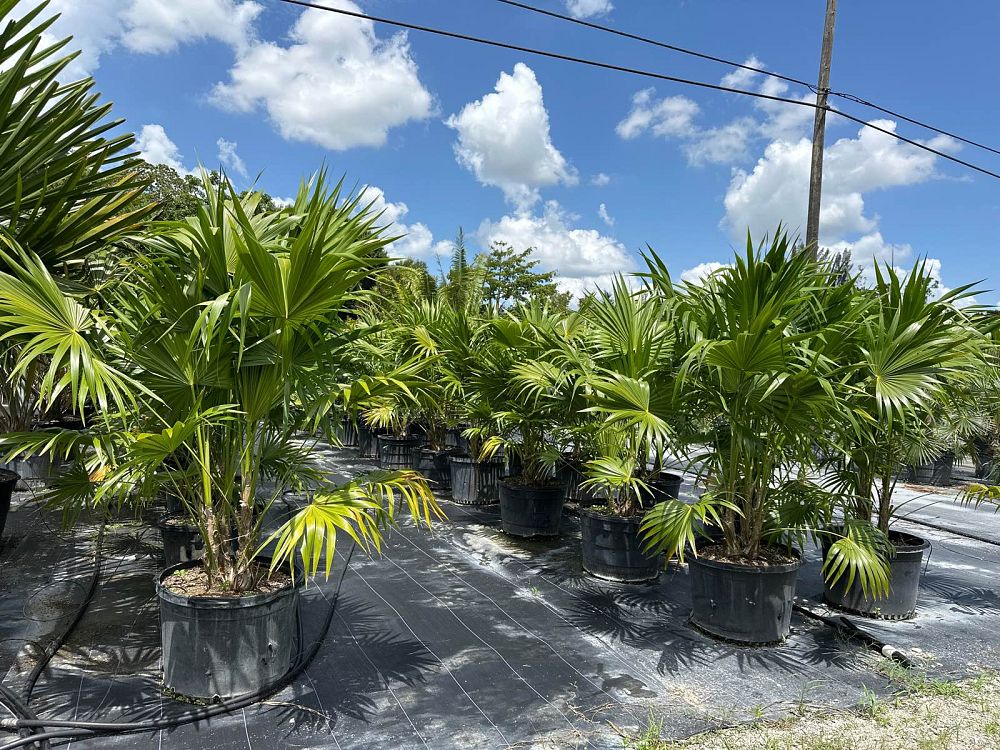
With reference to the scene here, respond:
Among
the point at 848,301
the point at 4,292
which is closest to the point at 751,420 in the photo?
the point at 848,301

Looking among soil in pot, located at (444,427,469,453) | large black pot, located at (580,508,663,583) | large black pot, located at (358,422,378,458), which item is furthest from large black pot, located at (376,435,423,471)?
large black pot, located at (580,508,663,583)

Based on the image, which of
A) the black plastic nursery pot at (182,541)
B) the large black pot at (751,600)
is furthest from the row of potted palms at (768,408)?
the black plastic nursery pot at (182,541)

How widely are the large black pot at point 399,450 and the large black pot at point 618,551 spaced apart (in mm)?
4155

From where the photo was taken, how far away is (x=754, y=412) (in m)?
3.12

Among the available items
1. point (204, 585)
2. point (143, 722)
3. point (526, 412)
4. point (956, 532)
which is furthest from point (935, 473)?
point (143, 722)

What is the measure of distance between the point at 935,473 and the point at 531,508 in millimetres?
7688

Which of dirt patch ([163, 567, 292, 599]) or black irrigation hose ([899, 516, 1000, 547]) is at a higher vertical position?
black irrigation hose ([899, 516, 1000, 547])

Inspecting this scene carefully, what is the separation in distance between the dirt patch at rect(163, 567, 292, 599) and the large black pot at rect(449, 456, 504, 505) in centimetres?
356

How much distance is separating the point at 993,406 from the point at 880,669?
2.85 metres

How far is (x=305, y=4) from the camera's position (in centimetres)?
498

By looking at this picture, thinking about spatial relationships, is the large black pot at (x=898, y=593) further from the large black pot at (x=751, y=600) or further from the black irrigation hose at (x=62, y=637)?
the black irrigation hose at (x=62, y=637)

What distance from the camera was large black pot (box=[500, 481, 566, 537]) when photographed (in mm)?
5160

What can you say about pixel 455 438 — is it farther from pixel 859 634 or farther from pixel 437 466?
pixel 859 634

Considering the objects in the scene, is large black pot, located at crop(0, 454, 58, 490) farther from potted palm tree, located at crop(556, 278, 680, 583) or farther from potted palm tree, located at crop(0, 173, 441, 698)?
potted palm tree, located at crop(556, 278, 680, 583)
